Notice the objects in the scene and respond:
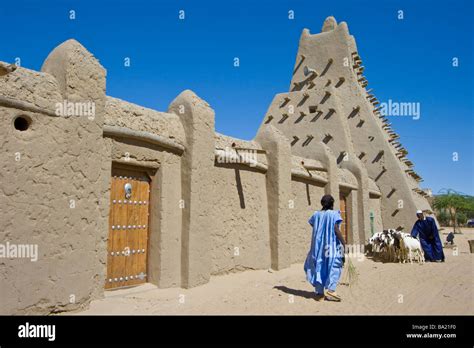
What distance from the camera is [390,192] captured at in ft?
54.1

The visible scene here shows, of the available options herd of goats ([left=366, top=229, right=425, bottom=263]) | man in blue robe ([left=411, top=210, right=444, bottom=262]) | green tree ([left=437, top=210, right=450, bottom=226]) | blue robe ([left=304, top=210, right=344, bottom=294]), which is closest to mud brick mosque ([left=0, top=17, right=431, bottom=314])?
blue robe ([left=304, top=210, right=344, bottom=294])

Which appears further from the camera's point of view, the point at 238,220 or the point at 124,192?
the point at 238,220

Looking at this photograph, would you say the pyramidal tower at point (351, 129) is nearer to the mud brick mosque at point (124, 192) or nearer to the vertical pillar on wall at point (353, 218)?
the vertical pillar on wall at point (353, 218)

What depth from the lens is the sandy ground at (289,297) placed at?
5328mm

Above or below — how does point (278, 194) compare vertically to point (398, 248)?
above

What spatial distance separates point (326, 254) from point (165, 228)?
2.55 metres

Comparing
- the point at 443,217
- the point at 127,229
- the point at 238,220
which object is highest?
the point at 443,217

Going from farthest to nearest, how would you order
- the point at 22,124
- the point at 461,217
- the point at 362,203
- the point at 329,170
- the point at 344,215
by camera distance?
the point at 461,217, the point at 362,203, the point at 344,215, the point at 329,170, the point at 22,124

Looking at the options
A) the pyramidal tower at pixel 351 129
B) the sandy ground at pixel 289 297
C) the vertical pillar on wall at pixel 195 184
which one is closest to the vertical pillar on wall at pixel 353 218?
the pyramidal tower at pixel 351 129

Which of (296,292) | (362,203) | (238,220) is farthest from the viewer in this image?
(362,203)

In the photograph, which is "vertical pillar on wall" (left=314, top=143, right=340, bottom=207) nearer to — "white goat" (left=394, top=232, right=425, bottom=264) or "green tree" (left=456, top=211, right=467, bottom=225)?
"white goat" (left=394, top=232, right=425, bottom=264)

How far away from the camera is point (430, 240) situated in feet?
38.4

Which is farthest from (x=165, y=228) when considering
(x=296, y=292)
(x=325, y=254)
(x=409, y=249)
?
(x=409, y=249)

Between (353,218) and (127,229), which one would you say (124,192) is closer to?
(127,229)
